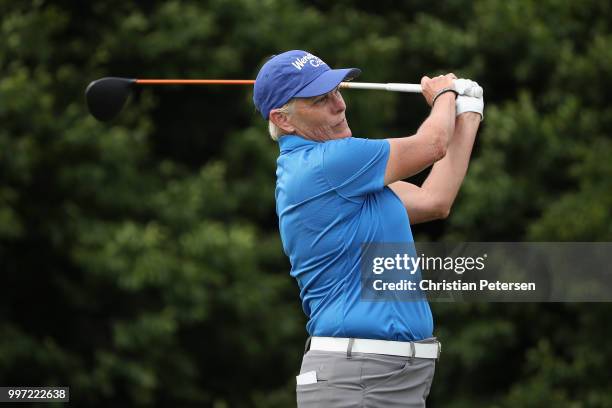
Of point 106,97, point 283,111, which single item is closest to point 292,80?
point 283,111

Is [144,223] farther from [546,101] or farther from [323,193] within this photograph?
[323,193]

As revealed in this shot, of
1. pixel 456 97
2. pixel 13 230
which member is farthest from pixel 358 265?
pixel 13 230

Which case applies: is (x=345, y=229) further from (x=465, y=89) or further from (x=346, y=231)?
(x=465, y=89)

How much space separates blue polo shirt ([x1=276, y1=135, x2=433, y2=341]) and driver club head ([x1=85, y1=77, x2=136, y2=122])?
1.45 m

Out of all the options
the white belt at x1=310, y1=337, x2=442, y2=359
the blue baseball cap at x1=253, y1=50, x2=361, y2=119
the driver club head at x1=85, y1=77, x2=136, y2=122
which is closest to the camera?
the white belt at x1=310, y1=337, x2=442, y2=359

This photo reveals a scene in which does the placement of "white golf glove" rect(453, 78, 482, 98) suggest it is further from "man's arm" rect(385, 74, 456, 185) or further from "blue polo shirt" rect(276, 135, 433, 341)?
"blue polo shirt" rect(276, 135, 433, 341)

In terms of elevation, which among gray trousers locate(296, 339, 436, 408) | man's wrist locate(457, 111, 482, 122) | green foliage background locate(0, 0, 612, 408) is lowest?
gray trousers locate(296, 339, 436, 408)

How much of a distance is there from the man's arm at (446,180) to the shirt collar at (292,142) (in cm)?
40

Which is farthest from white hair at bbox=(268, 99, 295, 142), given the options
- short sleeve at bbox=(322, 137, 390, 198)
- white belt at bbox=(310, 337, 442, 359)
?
white belt at bbox=(310, 337, 442, 359)

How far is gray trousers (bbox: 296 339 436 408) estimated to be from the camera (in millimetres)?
3844

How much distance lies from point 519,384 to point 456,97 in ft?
25.5

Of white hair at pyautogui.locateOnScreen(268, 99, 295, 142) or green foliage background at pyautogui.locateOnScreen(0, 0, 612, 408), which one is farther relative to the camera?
green foliage background at pyautogui.locateOnScreen(0, 0, 612, 408)

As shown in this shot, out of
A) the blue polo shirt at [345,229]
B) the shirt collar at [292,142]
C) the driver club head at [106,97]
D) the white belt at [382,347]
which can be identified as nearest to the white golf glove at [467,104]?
the blue polo shirt at [345,229]

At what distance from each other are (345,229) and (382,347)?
0.37 metres
